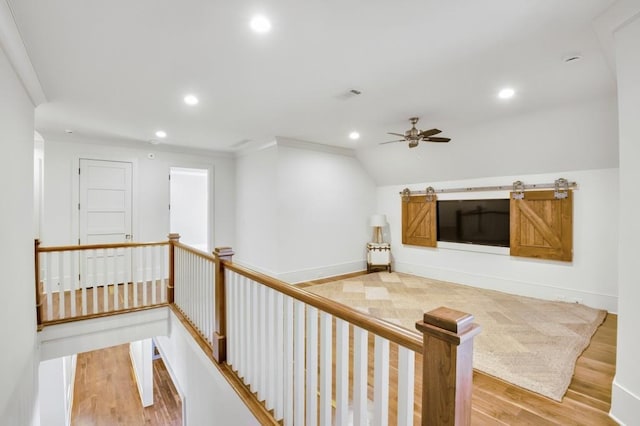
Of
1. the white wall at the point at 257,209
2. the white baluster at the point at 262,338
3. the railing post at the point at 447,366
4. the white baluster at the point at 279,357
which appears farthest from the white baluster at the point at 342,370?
the white wall at the point at 257,209

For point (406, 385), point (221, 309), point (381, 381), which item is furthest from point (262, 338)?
point (406, 385)

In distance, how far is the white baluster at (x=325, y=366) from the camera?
1470 mm

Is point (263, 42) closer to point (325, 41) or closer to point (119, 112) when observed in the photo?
point (325, 41)

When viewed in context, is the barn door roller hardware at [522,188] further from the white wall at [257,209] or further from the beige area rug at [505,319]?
the white wall at [257,209]

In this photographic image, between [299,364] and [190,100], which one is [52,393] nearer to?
[190,100]

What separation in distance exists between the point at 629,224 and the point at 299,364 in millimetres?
2165

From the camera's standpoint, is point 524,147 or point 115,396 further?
point 115,396

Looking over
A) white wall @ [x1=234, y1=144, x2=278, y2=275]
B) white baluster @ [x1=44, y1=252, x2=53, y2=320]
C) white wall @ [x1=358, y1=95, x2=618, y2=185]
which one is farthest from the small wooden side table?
white baluster @ [x1=44, y1=252, x2=53, y2=320]

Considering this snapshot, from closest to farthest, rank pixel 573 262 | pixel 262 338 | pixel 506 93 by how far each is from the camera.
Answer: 1. pixel 262 338
2. pixel 506 93
3. pixel 573 262

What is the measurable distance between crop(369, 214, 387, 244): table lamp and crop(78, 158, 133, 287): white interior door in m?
4.74

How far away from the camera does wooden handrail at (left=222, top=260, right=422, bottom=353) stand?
109cm

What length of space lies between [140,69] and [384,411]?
3.20m

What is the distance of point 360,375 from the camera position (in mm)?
1277

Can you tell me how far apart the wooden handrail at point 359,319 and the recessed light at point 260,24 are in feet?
5.70
